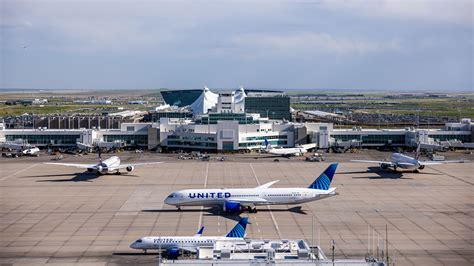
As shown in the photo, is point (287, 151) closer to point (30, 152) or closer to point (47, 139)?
point (30, 152)

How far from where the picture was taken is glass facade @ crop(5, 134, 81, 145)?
486ft

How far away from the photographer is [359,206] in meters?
74.0

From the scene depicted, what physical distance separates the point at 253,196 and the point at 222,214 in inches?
158

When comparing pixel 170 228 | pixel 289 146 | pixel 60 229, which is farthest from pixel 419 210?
pixel 289 146

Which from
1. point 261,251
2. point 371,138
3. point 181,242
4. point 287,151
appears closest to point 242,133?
point 287,151

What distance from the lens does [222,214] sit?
69.1m

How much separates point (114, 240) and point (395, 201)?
121 ft

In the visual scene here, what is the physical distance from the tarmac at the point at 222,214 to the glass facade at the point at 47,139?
38.3 meters

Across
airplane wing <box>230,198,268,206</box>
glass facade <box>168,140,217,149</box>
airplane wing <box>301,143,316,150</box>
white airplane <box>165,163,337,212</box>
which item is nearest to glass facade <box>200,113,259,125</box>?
glass facade <box>168,140,217,149</box>

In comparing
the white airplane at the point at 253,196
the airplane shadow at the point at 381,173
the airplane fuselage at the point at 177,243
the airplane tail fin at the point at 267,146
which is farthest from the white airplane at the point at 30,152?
the airplane fuselage at the point at 177,243

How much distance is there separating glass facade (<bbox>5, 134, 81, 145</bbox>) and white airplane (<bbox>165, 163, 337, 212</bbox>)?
3332 inches

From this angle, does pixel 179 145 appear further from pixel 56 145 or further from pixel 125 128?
pixel 56 145

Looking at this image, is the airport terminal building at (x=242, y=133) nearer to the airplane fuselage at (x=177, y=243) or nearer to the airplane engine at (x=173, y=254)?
the airplane fuselage at (x=177, y=243)

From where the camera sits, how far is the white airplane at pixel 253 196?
69.2 metres
